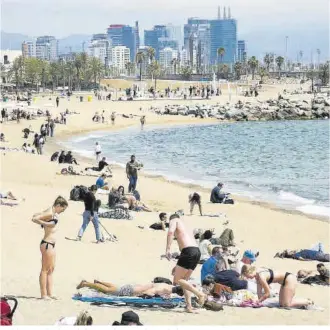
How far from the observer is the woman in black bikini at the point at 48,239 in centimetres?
883

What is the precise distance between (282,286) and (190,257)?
1.52 metres

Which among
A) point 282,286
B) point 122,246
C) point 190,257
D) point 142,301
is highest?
point 190,257

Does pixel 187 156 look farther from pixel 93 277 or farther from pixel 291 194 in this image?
pixel 93 277

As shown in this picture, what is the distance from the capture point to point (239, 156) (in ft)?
137

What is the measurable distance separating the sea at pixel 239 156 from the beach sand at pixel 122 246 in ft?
9.71

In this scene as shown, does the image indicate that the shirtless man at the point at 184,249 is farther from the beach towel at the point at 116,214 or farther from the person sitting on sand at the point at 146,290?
the beach towel at the point at 116,214

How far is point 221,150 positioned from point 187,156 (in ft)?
18.5

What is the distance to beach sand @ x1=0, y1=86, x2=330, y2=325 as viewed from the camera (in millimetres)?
8836

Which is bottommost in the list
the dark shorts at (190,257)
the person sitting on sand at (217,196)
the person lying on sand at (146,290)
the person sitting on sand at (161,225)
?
the person sitting on sand at (217,196)

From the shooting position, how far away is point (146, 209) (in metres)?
17.7

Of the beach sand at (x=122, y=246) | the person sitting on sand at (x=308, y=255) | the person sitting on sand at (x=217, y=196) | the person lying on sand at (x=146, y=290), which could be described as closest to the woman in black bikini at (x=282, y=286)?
the beach sand at (x=122, y=246)

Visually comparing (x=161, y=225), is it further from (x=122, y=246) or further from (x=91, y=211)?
(x=91, y=211)

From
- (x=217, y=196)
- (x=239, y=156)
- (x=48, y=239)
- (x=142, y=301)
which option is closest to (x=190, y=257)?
(x=142, y=301)
